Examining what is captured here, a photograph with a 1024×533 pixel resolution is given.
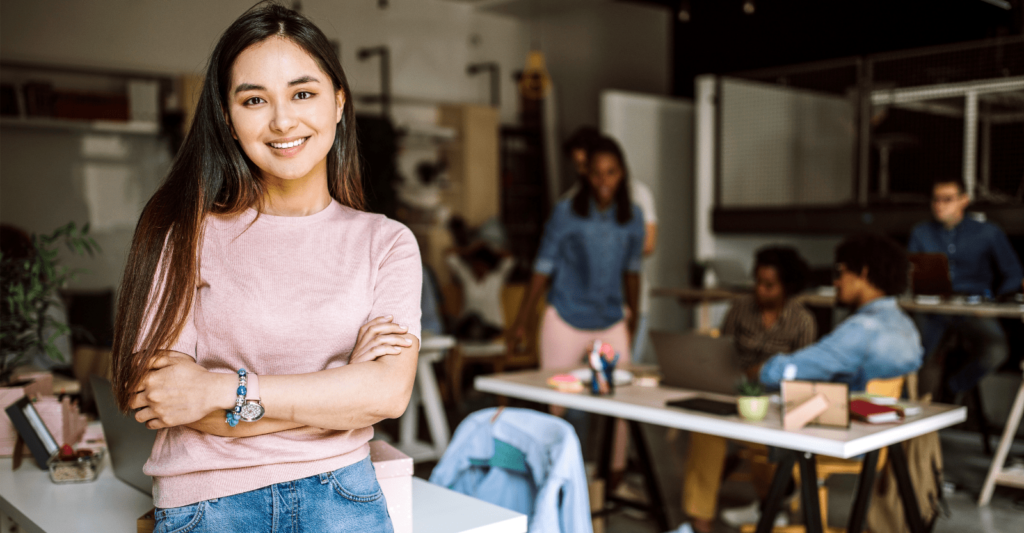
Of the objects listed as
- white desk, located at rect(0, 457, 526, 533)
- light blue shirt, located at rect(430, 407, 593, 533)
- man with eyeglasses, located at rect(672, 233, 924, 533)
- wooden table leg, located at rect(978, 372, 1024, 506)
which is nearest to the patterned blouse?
man with eyeglasses, located at rect(672, 233, 924, 533)

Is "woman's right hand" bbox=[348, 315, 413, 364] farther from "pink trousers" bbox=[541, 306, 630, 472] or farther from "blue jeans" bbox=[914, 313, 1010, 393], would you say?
"blue jeans" bbox=[914, 313, 1010, 393]

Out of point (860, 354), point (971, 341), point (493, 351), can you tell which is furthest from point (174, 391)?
point (971, 341)

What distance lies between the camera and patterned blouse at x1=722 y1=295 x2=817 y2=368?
3859mm

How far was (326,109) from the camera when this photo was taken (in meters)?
1.24

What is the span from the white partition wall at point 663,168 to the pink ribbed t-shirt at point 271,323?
659cm

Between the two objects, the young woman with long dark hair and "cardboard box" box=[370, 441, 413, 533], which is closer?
the young woman with long dark hair

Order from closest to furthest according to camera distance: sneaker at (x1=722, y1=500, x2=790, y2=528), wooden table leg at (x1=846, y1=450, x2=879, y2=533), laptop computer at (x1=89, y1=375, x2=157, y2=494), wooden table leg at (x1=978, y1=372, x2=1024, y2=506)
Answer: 1. laptop computer at (x1=89, y1=375, x2=157, y2=494)
2. wooden table leg at (x1=846, y1=450, x2=879, y2=533)
3. sneaker at (x1=722, y1=500, x2=790, y2=528)
4. wooden table leg at (x1=978, y1=372, x2=1024, y2=506)

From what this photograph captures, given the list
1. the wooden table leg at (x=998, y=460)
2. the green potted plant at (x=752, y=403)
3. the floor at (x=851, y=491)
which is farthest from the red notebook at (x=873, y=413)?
the wooden table leg at (x=998, y=460)

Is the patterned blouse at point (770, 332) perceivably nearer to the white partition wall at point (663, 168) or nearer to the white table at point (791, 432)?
the white table at point (791, 432)

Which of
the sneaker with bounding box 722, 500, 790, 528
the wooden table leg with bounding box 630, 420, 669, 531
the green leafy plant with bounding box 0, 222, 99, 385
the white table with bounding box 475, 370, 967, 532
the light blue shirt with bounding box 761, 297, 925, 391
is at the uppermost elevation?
the green leafy plant with bounding box 0, 222, 99, 385

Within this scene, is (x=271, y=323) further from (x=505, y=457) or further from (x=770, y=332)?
(x=770, y=332)

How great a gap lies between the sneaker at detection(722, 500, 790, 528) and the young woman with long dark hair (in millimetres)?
2855

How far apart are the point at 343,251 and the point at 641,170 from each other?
6.97 m

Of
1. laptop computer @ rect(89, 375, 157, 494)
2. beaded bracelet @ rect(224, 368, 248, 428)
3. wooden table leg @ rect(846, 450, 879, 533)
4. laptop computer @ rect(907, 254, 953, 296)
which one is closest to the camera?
beaded bracelet @ rect(224, 368, 248, 428)
